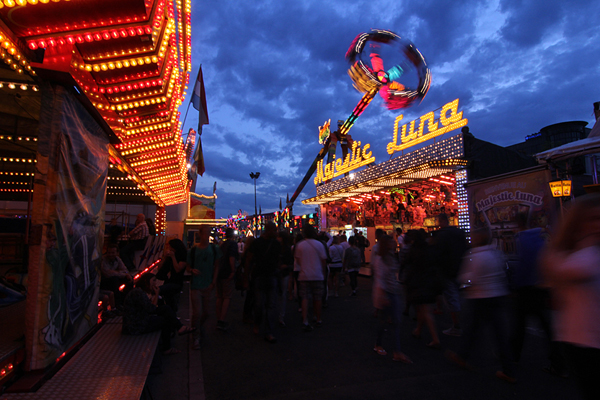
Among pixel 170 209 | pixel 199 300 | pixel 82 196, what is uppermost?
pixel 170 209

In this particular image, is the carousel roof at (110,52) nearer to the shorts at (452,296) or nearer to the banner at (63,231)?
the banner at (63,231)

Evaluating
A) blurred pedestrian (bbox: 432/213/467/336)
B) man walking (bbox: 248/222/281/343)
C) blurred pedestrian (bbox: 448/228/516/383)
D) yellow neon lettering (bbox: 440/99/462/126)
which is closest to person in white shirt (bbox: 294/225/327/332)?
man walking (bbox: 248/222/281/343)

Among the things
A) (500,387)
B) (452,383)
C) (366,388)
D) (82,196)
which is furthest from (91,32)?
(500,387)

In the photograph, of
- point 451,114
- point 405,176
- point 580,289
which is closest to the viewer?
point 580,289

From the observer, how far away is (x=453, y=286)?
19.0 ft

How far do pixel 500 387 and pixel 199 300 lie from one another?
14.3ft

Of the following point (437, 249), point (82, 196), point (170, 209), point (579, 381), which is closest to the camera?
point (579, 381)

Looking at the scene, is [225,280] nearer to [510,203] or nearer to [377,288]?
[377,288]

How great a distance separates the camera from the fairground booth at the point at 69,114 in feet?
10.7

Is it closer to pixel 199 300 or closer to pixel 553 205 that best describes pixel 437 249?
pixel 199 300

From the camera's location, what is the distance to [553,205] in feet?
28.7

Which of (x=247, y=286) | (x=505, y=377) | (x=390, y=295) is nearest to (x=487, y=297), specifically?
(x=505, y=377)

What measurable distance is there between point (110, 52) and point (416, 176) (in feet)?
45.4

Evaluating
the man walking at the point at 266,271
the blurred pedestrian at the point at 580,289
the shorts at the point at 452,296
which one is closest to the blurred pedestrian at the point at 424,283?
the shorts at the point at 452,296
